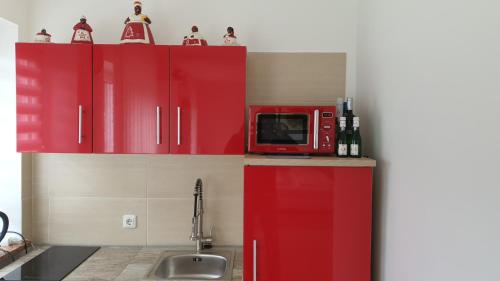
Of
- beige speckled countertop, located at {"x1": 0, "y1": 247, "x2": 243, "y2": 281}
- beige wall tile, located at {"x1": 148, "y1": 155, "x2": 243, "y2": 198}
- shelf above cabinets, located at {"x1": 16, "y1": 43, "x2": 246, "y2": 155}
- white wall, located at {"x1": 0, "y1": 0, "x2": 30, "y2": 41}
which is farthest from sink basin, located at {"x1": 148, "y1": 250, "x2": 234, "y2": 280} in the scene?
white wall, located at {"x1": 0, "y1": 0, "x2": 30, "y2": 41}

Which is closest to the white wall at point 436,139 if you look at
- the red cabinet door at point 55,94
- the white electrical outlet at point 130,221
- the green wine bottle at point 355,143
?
the green wine bottle at point 355,143

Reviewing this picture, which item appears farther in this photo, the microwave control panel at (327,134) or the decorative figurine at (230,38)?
the decorative figurine at (230,38)

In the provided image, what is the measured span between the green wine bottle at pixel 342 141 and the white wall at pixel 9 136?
194 centimetres

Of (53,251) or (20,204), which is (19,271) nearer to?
(53,251)

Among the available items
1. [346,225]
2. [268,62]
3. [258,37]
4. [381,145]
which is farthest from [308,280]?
[258,37]

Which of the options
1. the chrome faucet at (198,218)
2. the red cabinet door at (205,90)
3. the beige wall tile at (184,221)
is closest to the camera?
the red cabinet door at (205,90)

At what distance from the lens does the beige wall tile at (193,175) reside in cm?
208

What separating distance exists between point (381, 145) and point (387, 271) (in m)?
0.61

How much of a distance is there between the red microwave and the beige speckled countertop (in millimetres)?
732

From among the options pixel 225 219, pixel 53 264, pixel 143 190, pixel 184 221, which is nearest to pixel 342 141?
pixel 225 219

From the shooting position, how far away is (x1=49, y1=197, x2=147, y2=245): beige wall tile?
82.2 inches

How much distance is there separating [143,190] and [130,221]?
8.5 inches

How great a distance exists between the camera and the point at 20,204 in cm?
201

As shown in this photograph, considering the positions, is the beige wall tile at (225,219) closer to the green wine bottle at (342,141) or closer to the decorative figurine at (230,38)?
the green wine bottle at (342,141)
